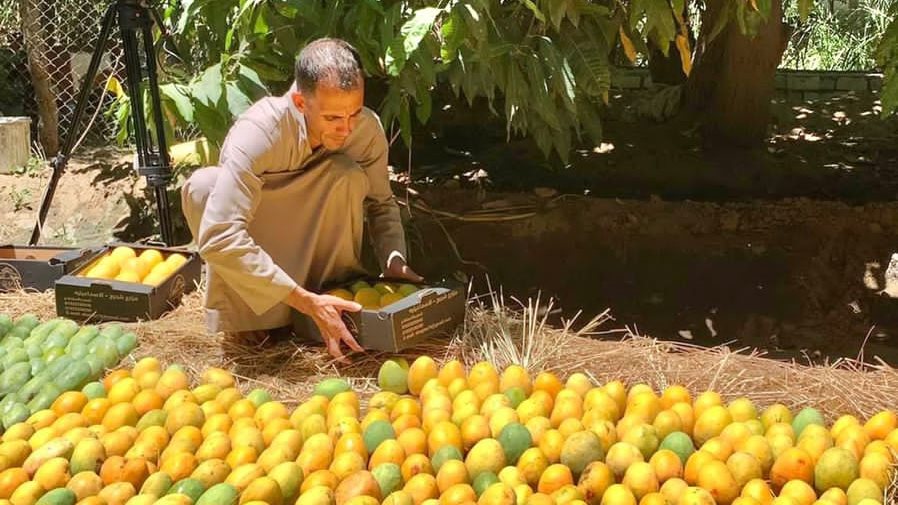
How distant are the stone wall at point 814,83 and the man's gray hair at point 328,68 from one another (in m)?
4.40

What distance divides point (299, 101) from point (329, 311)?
0.56m

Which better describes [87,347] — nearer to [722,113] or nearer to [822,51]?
[722,113]

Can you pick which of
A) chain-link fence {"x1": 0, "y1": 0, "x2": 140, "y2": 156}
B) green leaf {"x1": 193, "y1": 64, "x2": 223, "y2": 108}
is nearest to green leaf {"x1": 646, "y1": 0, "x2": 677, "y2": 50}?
green leaf {"x1": 193, "y1": 64, "x2": 223, "y2": 108}

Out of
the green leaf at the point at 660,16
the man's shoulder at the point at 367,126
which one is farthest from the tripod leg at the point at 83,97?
the green leaf at the point at 660,16

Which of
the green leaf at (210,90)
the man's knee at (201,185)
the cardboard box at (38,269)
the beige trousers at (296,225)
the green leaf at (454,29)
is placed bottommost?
the cardboard box at (38,269)

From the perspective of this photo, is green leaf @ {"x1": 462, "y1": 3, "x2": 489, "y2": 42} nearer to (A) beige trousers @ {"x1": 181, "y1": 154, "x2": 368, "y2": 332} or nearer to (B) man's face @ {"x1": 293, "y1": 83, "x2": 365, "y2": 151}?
(B) man's face @ {"x1": 293, "y1": 83, "x2": 365, "y2": 151}

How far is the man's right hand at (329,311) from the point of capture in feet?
8.49

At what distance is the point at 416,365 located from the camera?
253 cm

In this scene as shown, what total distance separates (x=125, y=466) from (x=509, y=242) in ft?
10.1

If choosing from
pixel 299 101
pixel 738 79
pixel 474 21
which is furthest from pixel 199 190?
pixel 738 79

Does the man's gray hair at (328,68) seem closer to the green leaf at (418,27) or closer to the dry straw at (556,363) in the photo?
the green leaf at (418,27)

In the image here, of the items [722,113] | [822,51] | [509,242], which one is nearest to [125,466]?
[509,242]

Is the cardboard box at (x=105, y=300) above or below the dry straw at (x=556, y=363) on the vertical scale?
above

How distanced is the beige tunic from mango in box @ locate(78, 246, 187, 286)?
57cm
